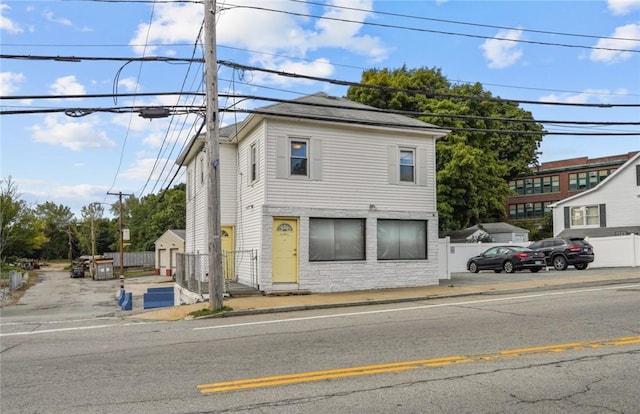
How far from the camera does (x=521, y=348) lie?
8.07 meters

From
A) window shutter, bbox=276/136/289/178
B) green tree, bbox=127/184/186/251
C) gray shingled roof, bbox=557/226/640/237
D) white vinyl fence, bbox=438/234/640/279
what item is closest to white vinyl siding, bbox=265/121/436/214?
window shutter, bbox=276/136/289/178

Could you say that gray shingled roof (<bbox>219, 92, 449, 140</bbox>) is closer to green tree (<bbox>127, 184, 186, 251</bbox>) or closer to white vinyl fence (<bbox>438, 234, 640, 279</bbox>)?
white vinyl fence (<bbox>438, 234, 640, 279</bbox>)

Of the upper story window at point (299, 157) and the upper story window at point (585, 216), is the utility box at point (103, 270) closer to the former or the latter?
the upper story window at point (299, 157)

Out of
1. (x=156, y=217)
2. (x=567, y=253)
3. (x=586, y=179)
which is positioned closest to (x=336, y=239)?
(x=567, y=253)

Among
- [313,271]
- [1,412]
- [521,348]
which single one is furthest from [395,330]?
[313,271]

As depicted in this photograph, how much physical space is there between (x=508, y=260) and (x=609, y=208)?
556 inches

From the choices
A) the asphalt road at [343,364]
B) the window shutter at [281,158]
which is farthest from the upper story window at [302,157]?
the asphalt road at [343,364]

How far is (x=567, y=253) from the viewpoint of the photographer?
26.0m

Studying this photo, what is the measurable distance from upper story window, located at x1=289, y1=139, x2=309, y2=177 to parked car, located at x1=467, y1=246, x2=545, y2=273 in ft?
44.1

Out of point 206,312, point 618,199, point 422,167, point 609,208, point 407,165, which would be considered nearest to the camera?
point 206,312

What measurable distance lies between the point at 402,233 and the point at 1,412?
Result: 1539cm

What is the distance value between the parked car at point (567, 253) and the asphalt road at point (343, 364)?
15.0m

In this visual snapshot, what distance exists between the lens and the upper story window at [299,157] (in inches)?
706

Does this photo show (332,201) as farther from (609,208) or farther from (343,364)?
(609,208)
